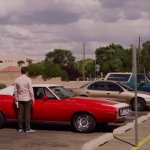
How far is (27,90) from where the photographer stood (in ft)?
45.5

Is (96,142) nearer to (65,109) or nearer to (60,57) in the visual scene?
(65,109)

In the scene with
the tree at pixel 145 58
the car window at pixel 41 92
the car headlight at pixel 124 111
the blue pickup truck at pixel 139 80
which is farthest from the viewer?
the tree at pixel 145 58

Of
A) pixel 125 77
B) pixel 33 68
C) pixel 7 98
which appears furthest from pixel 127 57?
pixel 7 98

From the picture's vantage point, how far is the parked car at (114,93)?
21.5m

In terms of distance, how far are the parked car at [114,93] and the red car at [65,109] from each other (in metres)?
6.74

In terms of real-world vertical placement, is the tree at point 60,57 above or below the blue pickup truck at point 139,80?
above

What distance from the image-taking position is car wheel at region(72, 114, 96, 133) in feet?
45.4

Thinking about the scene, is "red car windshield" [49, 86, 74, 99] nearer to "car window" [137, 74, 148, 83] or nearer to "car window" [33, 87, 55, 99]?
"car window" [33, 87, 55, 99]

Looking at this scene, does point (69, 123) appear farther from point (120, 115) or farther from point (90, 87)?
point (90, 87)

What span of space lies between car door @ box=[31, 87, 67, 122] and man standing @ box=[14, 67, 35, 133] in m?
0.47

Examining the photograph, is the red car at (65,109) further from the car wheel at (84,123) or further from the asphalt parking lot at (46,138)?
the asphalt parking lot at (46,138)

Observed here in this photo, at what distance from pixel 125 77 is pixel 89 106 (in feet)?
42.5

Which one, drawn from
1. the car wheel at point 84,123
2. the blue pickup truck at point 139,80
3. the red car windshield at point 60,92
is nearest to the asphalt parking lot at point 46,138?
the car wheel at point 84,123

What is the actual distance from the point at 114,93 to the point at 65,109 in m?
7.70
